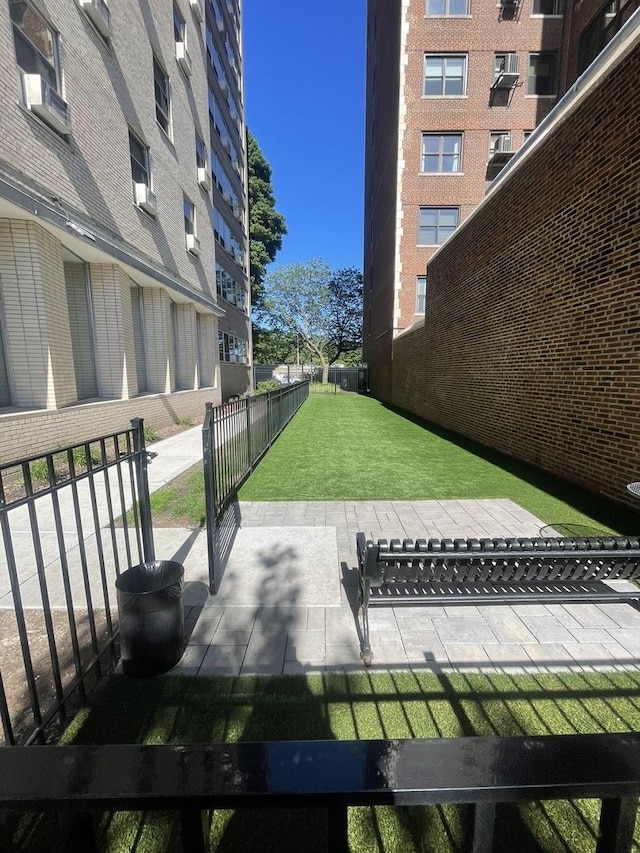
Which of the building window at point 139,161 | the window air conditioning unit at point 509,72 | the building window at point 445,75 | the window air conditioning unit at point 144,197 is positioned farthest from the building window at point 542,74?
the window air conditioning unit at point 144,197

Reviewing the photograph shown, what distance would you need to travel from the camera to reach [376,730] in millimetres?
2023

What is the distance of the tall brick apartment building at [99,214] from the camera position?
21.6ft

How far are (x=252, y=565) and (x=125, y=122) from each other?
37.6 feet

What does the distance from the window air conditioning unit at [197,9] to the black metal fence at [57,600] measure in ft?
60.9

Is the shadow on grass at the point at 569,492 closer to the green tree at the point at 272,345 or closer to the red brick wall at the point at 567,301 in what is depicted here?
the red brick wall at the point at 567,301

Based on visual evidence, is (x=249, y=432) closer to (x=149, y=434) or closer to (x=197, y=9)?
(x=149, y=434)

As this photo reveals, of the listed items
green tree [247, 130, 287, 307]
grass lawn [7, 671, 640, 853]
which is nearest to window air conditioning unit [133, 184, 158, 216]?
grass lawn [7, 671, 640, 853]

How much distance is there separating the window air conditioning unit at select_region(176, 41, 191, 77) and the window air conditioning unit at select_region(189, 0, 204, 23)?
2046 millimetres

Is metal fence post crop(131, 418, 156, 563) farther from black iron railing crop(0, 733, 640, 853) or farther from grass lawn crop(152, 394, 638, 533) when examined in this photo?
black iron railing crop(0, 733, 640, 853)

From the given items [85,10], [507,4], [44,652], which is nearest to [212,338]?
[85,10]

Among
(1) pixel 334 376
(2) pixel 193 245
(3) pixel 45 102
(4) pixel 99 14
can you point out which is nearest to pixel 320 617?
(3) pixel 45 102

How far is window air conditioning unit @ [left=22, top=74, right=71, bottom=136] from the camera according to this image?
6.57 metres

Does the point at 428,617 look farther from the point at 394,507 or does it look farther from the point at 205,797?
the point at 205,797

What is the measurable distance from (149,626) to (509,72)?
24920mm
